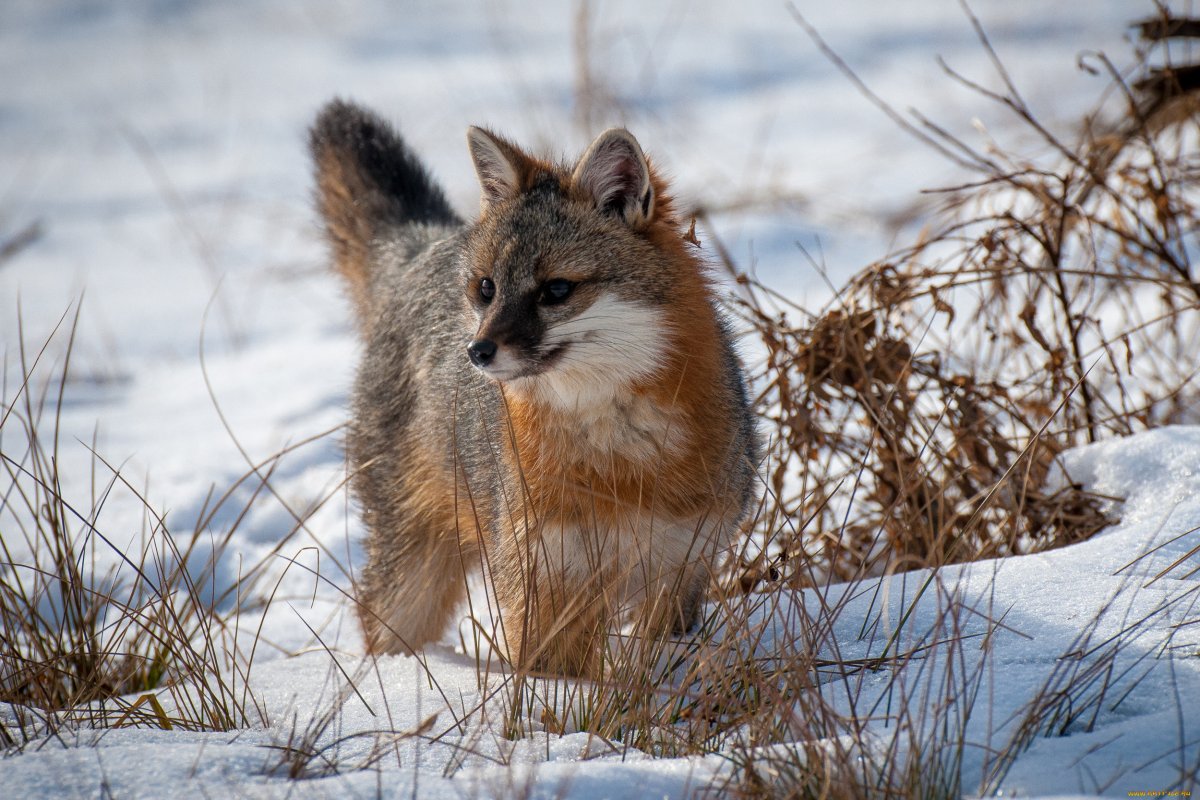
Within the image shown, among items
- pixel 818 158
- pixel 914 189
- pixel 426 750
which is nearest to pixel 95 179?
pixel 818 158

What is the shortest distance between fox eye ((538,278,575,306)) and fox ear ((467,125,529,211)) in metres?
0.46

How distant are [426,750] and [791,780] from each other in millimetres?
837

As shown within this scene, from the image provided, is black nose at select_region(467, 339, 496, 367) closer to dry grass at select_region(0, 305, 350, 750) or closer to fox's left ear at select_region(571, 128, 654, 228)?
dry grass at select_region(0, 305, 350, 750)

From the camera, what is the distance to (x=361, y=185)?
4195mm

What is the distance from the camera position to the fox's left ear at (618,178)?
2.96 m

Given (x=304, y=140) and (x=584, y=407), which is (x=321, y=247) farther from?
(x=584, y=407)

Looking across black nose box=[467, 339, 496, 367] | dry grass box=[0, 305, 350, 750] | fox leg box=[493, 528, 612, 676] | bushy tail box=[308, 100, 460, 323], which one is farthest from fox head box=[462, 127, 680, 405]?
bushy tail box=[308, 100, 460, 323]

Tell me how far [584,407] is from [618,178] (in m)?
0.71

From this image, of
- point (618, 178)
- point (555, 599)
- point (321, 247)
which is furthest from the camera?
point (321, 247)

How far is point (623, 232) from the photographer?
9.93 ft

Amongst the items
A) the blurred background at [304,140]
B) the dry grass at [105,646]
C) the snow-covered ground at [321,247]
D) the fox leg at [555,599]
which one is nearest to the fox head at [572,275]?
the fox leg at [555,599]

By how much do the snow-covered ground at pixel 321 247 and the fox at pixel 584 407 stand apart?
0.45 metres

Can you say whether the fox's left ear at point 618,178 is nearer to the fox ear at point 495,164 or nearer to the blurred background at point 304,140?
the fox ear at point 495,164

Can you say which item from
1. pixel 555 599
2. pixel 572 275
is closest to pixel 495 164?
pixel 572 275
